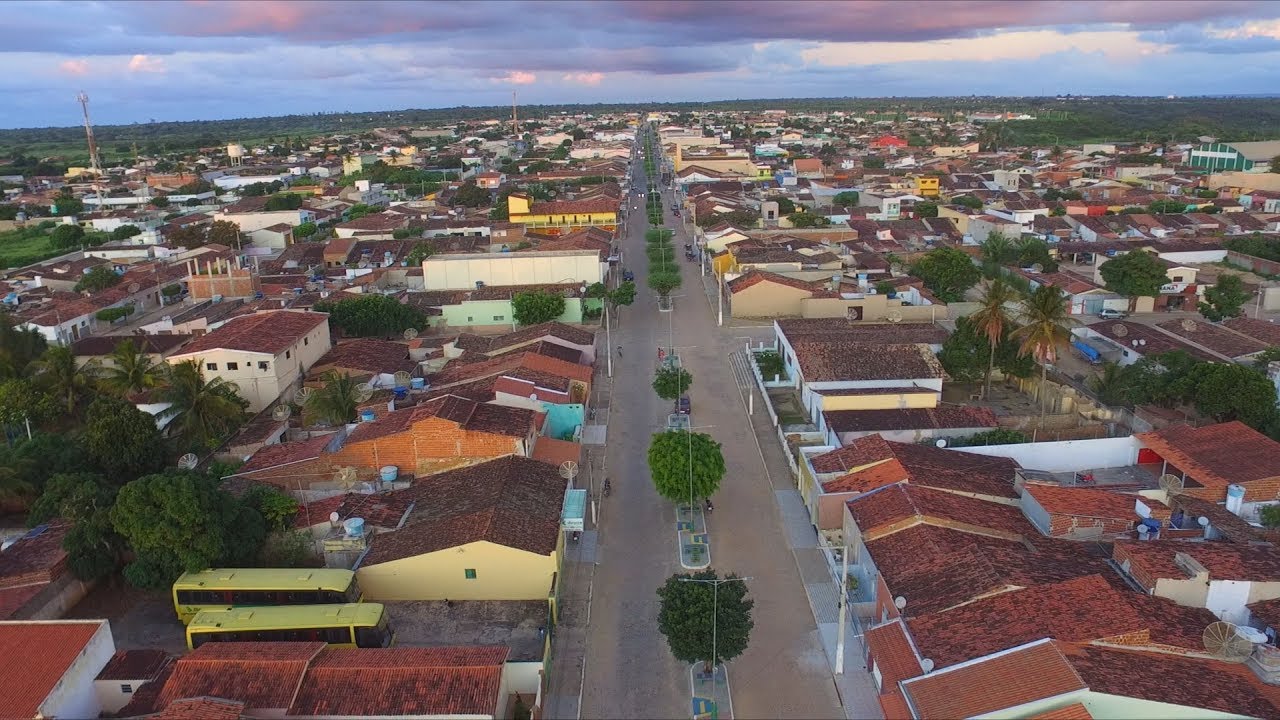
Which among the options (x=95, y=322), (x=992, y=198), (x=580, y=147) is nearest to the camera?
(x=95, y=322)

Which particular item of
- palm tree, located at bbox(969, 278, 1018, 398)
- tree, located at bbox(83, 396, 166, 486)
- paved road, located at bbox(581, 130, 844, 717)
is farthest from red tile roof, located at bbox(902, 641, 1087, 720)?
tree, located at bbox(83, 396, 166, 486)

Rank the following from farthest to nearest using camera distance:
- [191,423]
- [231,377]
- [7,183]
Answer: [7,183] < [231,377] < [191,423]

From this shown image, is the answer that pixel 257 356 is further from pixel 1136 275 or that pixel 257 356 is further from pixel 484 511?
pixel 1136 275

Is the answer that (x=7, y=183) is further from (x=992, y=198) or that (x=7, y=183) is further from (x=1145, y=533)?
(x=1145, y=533)

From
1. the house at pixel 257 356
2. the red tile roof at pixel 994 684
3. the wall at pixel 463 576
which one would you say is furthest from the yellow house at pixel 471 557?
the house at pixel 257 356

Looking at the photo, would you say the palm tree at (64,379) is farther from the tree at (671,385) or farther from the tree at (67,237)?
the tree at (67,237)

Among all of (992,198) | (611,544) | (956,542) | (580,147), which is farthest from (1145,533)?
(580,147)
